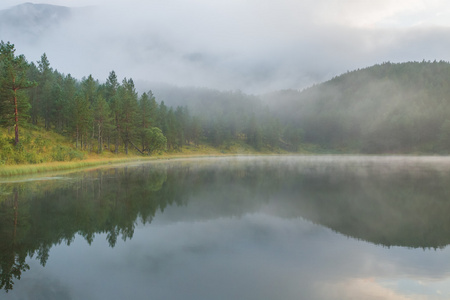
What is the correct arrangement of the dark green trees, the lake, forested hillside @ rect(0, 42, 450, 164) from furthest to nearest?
forested hillside @ rect(0, 42, 450, 164)
the dark green trees
the lake

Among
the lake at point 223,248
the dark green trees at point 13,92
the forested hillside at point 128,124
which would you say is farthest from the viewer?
the forested hillside at point 128,124

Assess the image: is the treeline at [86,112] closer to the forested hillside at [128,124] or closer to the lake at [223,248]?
the forested hillside at [128,124]

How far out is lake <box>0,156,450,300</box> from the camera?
25.5 feet

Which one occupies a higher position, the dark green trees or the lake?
the dark green trees

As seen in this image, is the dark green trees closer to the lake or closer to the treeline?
the treeline

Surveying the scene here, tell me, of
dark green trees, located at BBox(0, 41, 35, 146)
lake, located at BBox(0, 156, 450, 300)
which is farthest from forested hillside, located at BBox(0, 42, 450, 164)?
lake, located at BBox(0, 156, 450, 300)

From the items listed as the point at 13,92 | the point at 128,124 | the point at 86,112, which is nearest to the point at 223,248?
the point at 13,92

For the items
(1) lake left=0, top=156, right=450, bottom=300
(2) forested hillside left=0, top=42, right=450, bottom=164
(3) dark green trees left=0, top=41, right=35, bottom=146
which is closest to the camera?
(1) lake left=0, top=156, right=450, bottom=300

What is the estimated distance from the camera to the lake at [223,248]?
776 centimetres

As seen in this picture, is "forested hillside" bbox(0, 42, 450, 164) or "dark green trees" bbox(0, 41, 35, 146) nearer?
"dark green trees" bbox(0, 41, 35, 146)

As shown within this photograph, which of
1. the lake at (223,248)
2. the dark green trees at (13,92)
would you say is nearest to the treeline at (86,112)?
the dark green trees at (13,92)

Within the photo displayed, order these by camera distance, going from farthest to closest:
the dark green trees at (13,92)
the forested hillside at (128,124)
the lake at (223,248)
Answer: the forested hillside at (128,124) → the dark green trees at (13,92) → the lake at (223,248)

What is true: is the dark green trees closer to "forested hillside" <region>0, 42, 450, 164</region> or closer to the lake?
"forested hillside" <region>0, 42, 450, 164</region>

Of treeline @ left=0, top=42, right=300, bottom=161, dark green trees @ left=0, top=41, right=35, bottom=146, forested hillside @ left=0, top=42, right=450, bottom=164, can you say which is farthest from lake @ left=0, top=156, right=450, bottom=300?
treeline @ left=0, top=42, right=300, bottom=161
